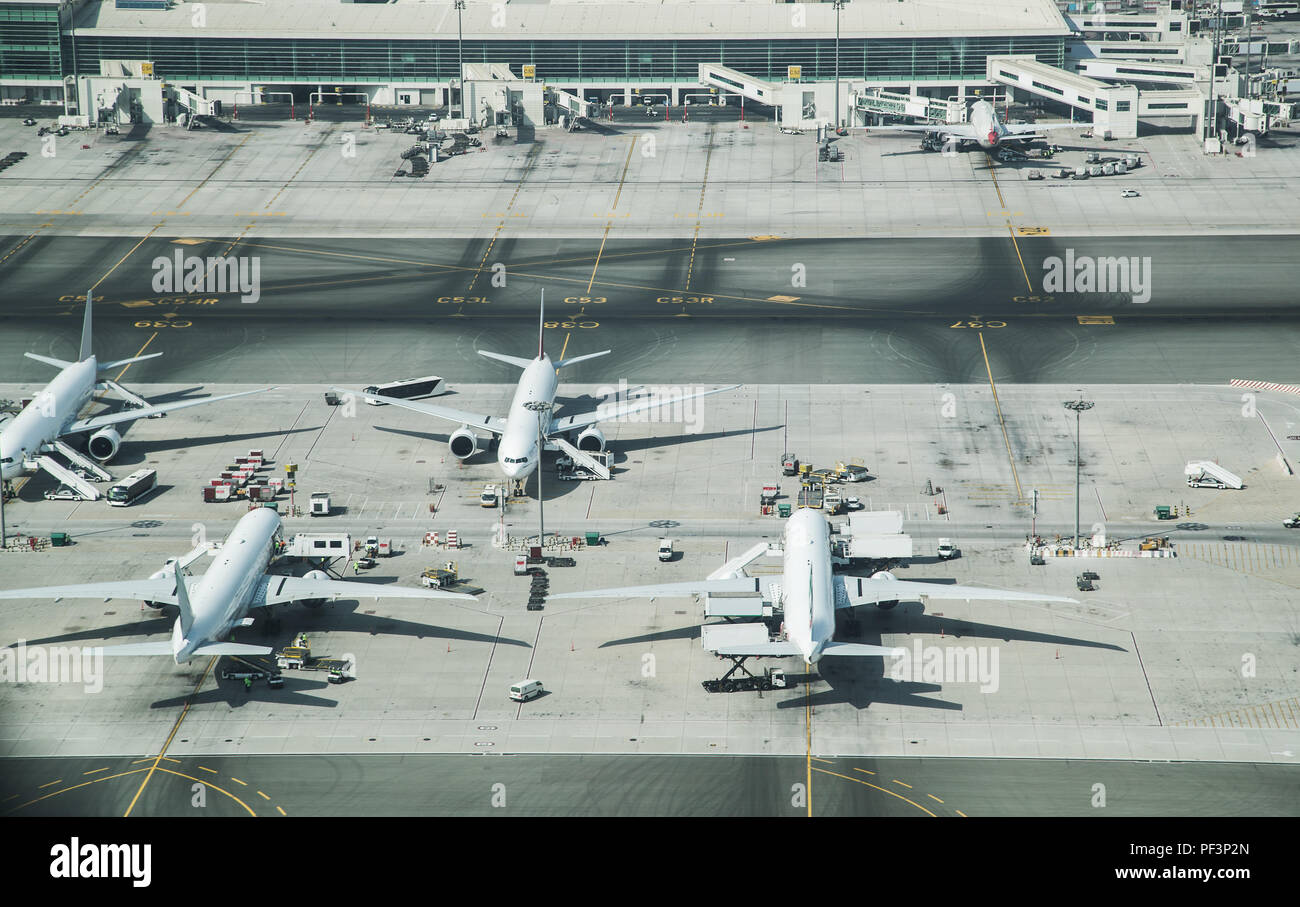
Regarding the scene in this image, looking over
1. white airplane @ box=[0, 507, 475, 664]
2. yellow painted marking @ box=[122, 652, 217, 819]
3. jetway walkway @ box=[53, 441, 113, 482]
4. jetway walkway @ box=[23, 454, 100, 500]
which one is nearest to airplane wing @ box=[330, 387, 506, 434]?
jetway walkway @ box=[53, 441, 113, 482]

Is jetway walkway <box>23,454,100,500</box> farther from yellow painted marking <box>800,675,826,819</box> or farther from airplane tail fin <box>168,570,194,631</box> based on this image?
yellow painted marking <box>800,675,826,819</box>

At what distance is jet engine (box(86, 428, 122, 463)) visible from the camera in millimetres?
123938

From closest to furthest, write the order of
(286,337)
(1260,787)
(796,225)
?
(1260,787) < (286,337) < (796,225)

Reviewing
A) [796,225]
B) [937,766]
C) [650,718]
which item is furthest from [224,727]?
[796,225]

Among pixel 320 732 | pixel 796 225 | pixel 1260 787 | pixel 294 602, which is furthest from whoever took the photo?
pixel 796 225

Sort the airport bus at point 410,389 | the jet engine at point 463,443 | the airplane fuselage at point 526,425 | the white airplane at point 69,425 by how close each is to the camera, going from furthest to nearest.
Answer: the airport bus at point 410,389 < the jet engine at point 463,443 < the white airplane at point 69,425 < the airplane fuselage at point 526,425

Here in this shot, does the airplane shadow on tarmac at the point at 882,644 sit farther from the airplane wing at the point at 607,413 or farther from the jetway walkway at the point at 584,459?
the airplane wing at the point at 607,413

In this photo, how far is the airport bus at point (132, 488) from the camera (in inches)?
4574

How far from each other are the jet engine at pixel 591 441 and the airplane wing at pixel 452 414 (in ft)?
19.4

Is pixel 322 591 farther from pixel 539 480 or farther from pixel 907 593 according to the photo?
pixel 907 593

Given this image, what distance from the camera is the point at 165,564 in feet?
337

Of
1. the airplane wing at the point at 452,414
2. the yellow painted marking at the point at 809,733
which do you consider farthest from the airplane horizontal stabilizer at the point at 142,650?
the airplane wing at the point at 452,414
